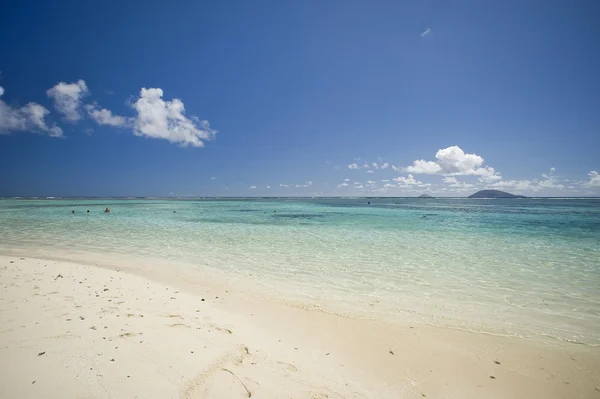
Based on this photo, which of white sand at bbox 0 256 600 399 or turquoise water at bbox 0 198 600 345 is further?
turquoise water at bbox 0 198 600 345

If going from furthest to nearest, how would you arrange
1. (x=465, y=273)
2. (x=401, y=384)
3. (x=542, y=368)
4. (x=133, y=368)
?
(x=465, y=273) → (x=542, y=368) → (x=401, y=384) → (x=133, y=368)

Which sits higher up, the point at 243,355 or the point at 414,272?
the point at 243,355

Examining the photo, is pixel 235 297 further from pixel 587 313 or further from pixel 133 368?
pixel 587 313

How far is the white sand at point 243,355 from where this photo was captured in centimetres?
331

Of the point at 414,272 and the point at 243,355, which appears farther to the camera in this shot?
the point at 414,272

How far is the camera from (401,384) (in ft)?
12.5

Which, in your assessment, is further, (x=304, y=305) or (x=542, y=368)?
(x=304, y=305)

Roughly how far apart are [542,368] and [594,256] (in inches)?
521

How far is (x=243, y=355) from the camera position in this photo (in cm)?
413

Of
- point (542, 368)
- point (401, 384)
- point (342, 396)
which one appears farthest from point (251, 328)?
point (542, 368)

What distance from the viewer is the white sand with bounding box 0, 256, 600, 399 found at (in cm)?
331

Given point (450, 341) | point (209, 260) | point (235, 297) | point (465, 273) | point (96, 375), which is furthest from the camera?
point (209, 260)

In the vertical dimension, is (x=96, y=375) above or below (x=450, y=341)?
above

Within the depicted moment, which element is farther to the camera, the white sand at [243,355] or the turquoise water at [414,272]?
the turquoise water at [414,272]
